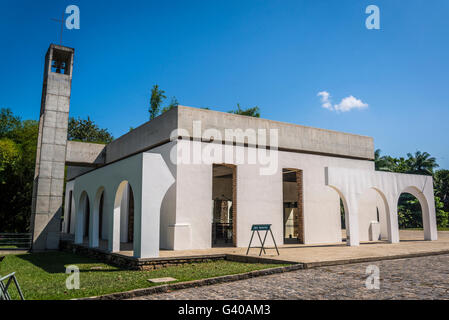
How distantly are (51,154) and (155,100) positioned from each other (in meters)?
16.2

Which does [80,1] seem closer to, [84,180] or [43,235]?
[84,180]

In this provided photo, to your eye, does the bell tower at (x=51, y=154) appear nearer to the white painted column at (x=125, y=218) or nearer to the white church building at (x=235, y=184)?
the white church building at (x=235, y=184)

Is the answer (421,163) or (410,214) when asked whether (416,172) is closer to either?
(421,163)

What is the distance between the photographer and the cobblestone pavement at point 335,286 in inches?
205

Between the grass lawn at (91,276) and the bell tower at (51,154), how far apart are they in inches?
152

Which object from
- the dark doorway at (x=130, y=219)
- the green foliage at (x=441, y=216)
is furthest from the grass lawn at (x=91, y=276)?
the green foliage at (x=441, y=216)

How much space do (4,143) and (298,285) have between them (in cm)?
2186

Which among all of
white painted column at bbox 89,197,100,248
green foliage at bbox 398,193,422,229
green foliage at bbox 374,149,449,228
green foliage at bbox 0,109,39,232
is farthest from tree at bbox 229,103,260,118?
white painted column at bbox 89,197,100,248

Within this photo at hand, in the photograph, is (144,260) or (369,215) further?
(369,215)

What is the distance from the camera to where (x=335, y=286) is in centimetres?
583

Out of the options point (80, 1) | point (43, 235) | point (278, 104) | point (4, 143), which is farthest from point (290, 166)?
point (4, 143)

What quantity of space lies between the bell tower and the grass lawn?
12.7 feet

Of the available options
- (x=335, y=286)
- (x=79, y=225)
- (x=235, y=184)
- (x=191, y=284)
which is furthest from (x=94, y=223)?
(x=335, y=286)

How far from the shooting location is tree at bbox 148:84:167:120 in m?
30.5
